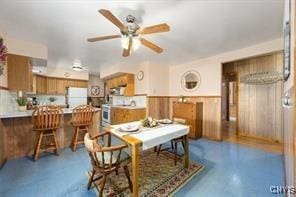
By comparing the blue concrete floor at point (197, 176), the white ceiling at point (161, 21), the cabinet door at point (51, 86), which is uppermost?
the white ceiling at point (161, 21)

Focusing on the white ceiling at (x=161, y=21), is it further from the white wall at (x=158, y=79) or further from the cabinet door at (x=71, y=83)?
the cabinet door at (x=71, y=83)

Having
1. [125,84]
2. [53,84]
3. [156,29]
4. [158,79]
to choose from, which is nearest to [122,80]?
[125,84]

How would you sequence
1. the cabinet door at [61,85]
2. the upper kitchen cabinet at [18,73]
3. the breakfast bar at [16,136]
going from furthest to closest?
1. the cabinet door at [61,85]
2. the upper kitchen cabinet at [18,73]
3. the breakfast bar at [16,136]

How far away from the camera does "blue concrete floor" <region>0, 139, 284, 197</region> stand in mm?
1991

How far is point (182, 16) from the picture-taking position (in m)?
2.28

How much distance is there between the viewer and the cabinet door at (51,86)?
6.46 m

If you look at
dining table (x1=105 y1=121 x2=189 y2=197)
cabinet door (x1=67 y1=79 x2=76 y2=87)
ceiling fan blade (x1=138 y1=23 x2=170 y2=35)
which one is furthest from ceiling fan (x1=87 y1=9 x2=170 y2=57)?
cabinet door (x1=67 y1=79 x2=76 y2=87)

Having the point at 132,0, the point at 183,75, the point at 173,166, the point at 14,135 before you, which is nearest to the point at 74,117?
the point at 14,135

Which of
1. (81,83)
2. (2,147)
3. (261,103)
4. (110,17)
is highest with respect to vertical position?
(110,17)

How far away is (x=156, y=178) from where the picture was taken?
2.29 metres

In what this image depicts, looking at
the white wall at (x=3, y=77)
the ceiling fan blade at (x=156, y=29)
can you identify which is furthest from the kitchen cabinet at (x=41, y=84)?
the ceiling fan blade at (x=156, y=29)

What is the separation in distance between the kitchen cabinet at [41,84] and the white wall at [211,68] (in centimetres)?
511

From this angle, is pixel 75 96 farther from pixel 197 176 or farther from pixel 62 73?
pixel 197 176

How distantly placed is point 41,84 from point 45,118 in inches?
162
